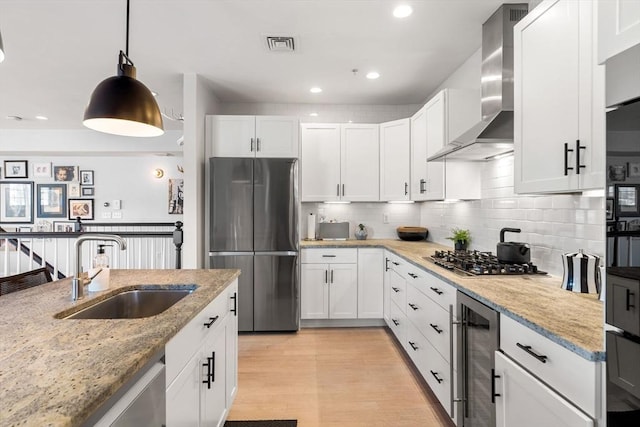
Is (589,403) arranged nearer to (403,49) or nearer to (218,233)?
(403,49)

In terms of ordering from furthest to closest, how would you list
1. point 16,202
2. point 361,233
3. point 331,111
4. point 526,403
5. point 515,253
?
point 16,202 → point 331,111 → point 361,233 → point 515,253 → point 526,403

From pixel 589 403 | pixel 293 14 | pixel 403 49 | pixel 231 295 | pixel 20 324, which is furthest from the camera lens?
pixel 403 49

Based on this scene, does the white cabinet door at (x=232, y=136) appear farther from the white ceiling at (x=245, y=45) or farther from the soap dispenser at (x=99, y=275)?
the soap dispenser at (x=99, y=275)

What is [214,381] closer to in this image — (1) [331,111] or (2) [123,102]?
(2) [123,102]

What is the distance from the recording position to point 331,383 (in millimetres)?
2555

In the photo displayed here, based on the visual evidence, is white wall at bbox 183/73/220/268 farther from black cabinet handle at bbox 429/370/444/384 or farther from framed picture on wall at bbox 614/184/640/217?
framed picture on wall at bbox 614/184/640/217

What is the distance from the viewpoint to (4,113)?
4.91m

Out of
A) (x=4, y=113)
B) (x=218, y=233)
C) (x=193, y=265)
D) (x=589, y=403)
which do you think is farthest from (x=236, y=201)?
(x=4, y=113)

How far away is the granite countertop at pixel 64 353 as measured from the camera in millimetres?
673

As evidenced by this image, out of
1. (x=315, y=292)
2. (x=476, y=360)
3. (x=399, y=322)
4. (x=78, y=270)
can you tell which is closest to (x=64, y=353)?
(x=78, y=270)

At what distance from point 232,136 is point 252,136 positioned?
0.74 ft

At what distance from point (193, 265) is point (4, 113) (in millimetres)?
4182

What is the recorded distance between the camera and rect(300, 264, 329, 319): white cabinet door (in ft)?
12.2

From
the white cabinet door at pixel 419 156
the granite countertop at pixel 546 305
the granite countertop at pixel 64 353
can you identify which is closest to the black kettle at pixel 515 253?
the granite countertop at pixel 546 305
